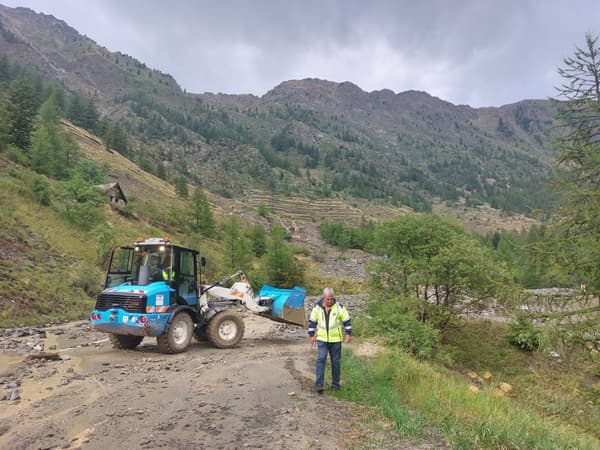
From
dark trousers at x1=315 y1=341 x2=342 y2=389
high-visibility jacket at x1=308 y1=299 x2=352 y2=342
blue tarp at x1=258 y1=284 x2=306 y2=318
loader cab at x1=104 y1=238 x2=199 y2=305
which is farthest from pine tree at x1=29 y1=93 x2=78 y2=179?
dark trousers at x1=315 y1=341 x2=342 y2=389

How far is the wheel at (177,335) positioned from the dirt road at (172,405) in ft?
1.34

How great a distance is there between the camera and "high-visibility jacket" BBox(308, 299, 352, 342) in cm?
802

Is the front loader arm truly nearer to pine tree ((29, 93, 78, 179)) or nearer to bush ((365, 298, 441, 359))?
bush ((365, 298, 441, 359))

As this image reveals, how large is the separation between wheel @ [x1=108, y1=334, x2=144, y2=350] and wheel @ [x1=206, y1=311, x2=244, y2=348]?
2274 mm

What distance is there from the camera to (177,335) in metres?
11.6

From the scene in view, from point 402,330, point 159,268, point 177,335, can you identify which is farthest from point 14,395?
point 402,330

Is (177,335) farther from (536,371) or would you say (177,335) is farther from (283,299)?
(536,371)

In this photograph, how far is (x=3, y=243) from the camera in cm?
2028

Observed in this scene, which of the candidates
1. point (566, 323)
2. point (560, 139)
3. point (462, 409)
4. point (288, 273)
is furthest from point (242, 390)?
point (288, 273)

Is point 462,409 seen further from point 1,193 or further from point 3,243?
point 1,193

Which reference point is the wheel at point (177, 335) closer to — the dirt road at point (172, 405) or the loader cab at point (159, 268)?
the dirt road at point (172, 405)

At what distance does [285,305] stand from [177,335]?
12.3 ft

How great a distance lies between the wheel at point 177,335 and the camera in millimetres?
11188

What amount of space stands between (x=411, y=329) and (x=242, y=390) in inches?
542
